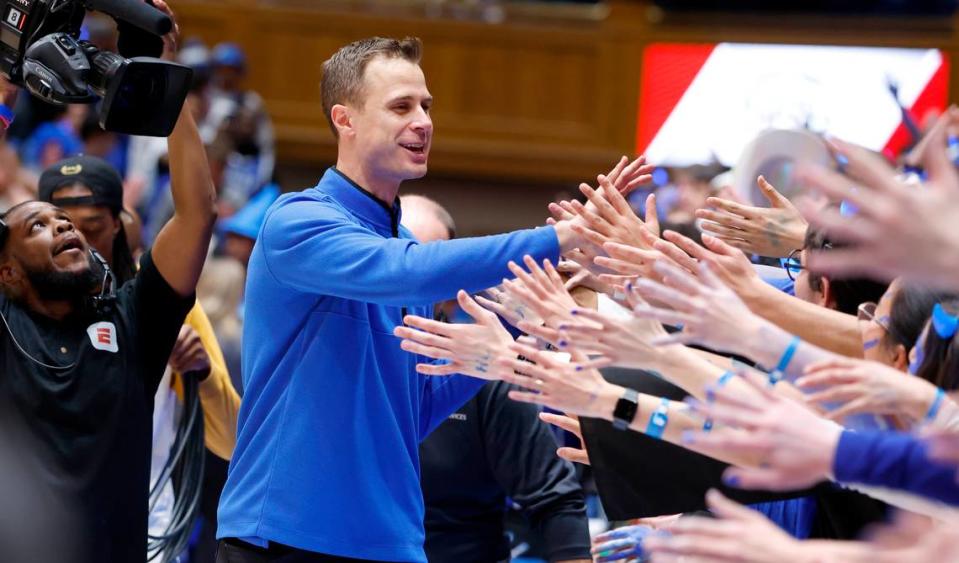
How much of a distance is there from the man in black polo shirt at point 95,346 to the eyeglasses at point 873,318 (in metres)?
1.63

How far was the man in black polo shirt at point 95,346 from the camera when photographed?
337cm

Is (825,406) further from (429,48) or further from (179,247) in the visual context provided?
(429,48)

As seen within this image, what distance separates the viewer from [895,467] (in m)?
2.00

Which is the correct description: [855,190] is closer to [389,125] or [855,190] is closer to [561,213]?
[561,213]

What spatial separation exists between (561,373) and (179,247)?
51.3 inches

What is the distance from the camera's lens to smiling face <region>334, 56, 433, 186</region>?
10.3ft

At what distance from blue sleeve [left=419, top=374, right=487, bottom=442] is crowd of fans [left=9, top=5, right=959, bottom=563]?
15 centimetres

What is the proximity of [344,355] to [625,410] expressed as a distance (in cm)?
68

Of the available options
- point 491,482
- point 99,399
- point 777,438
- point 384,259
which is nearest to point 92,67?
point 99,399

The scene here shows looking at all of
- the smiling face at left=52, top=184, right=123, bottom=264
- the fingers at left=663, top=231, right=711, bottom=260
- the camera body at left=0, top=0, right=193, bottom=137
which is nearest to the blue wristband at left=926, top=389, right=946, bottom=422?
the fingers at left=663, top=231, right=711, bottom=260

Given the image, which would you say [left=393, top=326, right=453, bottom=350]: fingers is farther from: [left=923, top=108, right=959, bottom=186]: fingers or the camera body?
[left=923, top=108, right=959, bottom=186]: fingers

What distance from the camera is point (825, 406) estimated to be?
2299mm

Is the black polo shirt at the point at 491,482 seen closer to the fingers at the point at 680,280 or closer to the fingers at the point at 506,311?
the fingers at the point at 506,311

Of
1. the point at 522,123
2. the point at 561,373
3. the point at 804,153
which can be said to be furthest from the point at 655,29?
the point at 561,373
